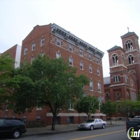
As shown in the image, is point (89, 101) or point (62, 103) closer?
point (62, 103)

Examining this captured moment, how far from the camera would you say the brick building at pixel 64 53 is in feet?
93.6

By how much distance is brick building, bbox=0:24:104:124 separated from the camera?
1123 inches

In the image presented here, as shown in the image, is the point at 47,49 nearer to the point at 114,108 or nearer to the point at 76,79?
the point at 76,79

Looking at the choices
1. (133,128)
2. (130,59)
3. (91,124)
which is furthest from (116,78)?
(133,128)

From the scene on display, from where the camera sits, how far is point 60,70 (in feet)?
66.0

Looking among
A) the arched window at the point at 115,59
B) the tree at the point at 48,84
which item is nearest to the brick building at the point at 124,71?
the arched window at the point at 115,59

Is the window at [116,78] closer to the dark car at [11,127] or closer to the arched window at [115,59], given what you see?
the arched window at [115,59]

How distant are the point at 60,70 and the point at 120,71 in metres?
37.7

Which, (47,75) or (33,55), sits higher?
(33,55)

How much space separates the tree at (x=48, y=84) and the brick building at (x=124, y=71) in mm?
34947

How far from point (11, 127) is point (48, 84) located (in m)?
5.56

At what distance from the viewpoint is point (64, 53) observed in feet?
105

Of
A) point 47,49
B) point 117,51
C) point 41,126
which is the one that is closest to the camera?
point 41,126

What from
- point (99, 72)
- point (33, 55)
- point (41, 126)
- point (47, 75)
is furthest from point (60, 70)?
point (99, 72)
